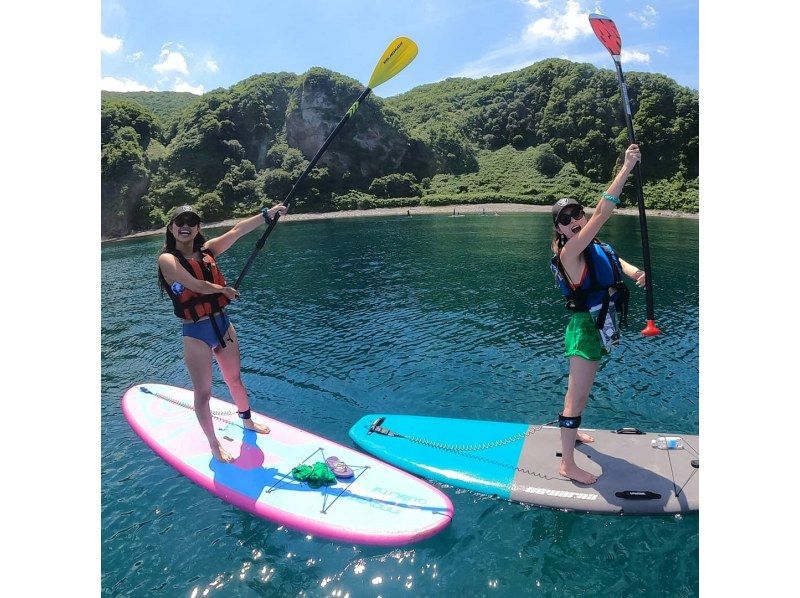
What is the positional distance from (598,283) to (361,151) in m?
69.9

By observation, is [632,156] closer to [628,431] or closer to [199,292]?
[628,431]

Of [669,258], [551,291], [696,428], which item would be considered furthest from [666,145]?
[696,428]

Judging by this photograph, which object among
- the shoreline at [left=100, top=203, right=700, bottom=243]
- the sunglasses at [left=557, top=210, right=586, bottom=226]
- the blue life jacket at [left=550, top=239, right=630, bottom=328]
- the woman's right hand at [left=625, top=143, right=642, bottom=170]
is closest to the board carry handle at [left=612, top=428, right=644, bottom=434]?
the blue life jacket at [left=550, top=239, right=630, bottom=328]

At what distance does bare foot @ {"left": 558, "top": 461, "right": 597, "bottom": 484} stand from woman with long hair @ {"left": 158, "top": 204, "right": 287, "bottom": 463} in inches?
157

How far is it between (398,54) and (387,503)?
542cm

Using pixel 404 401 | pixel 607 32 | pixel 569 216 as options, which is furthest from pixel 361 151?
pixel 569 216

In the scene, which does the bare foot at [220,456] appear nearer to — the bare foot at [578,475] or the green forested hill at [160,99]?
the bare foot at [578,475]

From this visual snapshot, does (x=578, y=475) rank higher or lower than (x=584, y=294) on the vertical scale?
lower

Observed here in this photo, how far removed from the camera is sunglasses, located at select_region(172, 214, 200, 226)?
5211 mm

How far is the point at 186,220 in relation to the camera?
5.22 m

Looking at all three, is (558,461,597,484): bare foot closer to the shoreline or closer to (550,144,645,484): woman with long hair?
(550,144,645,484): woman with long hair

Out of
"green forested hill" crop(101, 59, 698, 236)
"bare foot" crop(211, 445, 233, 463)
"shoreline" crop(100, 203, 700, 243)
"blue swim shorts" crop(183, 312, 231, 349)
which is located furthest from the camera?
"green forested hill" crop(101, 59, 698, 236)

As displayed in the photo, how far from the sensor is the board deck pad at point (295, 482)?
16.8ft

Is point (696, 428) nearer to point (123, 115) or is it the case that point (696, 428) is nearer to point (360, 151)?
point (360, 151)
